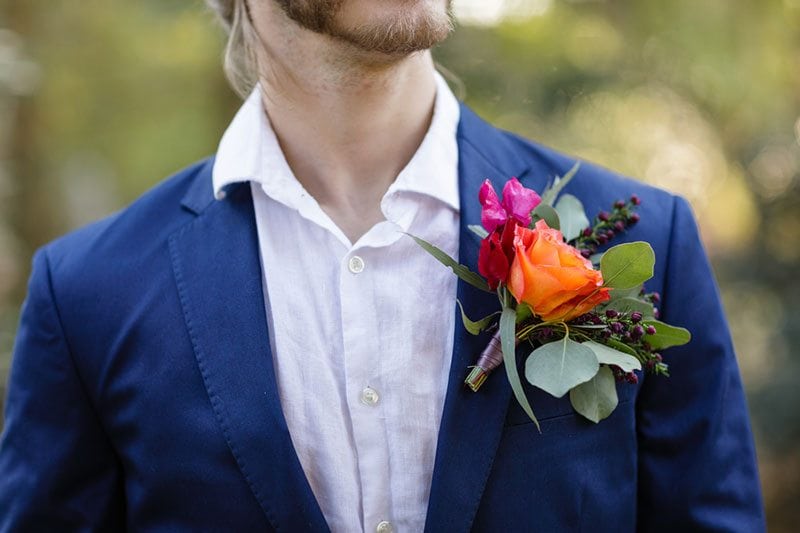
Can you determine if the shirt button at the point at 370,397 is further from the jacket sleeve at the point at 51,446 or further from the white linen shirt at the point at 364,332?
the jacket sleeve at the point at 51,446

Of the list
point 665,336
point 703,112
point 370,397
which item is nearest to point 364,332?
point 370,397

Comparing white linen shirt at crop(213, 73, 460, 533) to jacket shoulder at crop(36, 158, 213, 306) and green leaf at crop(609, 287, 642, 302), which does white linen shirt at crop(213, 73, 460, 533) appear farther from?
green leaf at crop(609, 287, 642, 302)

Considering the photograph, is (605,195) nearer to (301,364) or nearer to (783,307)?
(301,364)

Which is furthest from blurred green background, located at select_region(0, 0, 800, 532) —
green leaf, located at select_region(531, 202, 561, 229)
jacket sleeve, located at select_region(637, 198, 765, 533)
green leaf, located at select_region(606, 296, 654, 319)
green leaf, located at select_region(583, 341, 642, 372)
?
green leaf, located at select_region(583, 341, 642, 372)

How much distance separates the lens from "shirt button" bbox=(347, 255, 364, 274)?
1.90 metres

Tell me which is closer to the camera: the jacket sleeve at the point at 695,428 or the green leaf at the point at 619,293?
the green leaf at the point at 619,293

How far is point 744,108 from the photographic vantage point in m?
4.23

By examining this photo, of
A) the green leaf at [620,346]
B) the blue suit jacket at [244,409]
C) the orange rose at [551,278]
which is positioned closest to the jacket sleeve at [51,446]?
the blue suit jacket at [244,409]

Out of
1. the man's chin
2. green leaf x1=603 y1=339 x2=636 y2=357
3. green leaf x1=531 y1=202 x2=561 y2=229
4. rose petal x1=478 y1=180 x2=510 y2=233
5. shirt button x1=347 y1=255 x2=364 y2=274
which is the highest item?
the man's chin

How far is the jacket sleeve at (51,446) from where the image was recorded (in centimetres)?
201

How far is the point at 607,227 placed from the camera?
1914 millimetres

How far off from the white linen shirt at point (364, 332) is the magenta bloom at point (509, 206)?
0.76 ft

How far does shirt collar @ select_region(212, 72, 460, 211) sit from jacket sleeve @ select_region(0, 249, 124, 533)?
0.49 m

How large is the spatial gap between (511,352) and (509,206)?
299 millimetres
